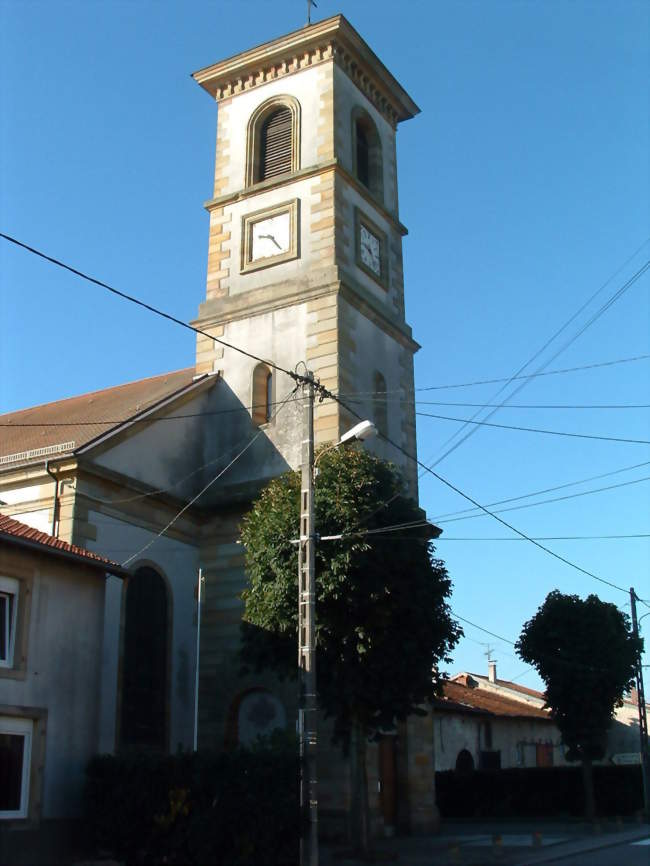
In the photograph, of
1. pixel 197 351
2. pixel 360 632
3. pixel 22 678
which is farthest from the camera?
pixel 197 351

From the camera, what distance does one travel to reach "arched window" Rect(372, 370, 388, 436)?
27531 millimetres

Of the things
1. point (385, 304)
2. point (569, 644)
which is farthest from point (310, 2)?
point (569, 644)

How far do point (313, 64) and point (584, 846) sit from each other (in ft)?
75.8

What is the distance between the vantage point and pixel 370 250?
29.9 metres

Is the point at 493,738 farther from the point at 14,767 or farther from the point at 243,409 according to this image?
the point at 14,767

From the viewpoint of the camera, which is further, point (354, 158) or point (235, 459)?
point (354, 158)

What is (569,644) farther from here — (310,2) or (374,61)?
(310,2)

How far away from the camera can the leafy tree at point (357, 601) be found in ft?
62.3

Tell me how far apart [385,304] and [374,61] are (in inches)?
333

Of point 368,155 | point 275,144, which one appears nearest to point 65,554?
point 275,144

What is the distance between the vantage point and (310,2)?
3303 cm

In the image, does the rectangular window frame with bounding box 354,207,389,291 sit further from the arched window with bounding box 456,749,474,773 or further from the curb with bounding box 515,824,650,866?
the arched window with bounding box 456,749,474,773

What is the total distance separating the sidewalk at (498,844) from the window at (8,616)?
6959mm

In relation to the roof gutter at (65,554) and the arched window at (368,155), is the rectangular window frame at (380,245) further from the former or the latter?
the roof gutter at (65,554)
